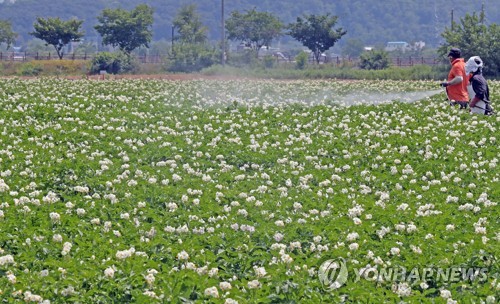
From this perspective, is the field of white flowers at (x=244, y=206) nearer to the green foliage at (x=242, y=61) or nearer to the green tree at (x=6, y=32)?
the green foliage at (x=242, y=61)

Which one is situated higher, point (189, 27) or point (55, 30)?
point (55, 30)

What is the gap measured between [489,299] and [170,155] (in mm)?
9442

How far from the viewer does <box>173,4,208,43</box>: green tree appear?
106 metres

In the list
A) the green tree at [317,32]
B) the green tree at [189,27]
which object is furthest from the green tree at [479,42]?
the green tree at [189,27]

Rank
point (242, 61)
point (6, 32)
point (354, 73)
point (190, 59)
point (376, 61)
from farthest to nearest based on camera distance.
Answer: point (6, 32) < point (242, 61) < point (190, 59) < point (376, 61) < point (354, 73)

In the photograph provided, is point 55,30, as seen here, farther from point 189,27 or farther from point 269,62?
point 189,27

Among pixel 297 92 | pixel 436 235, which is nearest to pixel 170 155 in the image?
pixel 436 235

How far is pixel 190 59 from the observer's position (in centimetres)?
7900

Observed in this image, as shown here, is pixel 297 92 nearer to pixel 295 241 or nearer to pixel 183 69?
pixel 295 241

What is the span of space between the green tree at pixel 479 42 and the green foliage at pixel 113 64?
23.9 meters

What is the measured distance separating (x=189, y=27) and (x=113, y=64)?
36055 mm

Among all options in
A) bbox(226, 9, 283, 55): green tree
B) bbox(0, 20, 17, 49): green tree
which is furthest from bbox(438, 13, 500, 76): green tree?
bbox(0, 20, 17, 49): green tree

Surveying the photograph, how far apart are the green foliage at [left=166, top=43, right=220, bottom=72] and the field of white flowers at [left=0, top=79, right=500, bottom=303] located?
5333cm

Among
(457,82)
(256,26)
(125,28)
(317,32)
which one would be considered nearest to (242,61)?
(317,32)
